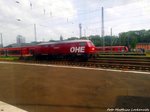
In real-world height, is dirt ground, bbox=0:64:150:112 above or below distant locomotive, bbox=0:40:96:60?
below

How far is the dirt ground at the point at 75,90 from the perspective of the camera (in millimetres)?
8625

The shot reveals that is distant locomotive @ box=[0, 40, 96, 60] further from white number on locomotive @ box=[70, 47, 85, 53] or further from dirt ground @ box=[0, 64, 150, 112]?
dirt ground @ box=[0, 64, 150, 112]

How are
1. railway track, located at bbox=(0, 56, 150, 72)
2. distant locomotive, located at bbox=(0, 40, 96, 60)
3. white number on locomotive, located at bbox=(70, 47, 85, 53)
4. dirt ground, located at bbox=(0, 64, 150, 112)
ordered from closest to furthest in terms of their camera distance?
dirt ground, located at bbox=(0, 64, 150, 112) → railway track, located at bbox=(0, 56, 150, 72) → distant locomotive, located at bbox=(0, 40, 96, 60) → white number on locomotive, located at bbox=(70, 47, 85, 53)

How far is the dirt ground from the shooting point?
28.3ft

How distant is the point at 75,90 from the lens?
10.1 meters

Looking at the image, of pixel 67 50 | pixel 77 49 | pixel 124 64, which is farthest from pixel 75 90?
pixel 67 50


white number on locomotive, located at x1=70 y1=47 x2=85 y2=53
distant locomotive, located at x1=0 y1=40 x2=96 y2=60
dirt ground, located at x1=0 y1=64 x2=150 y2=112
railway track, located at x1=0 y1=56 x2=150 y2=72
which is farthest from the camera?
white number on locomotive, located at x1=70 y1=47 x2=85 y2=53

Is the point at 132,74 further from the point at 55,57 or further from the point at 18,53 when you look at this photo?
the point at 18,53

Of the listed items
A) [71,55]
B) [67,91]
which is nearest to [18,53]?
[71,55]

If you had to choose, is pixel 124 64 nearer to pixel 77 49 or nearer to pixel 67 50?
pixel 77 49

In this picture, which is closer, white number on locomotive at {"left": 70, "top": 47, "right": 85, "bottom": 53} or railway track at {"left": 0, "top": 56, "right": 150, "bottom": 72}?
railway track at {"left": 0, "top": 56, "right": 150, "bottom": 72}

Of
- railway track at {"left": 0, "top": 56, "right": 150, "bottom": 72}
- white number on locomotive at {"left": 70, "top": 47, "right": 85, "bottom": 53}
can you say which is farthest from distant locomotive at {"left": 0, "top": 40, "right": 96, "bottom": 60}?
railway track at {"left": 0, "top": 56, "right": 150, "bottom": 72}

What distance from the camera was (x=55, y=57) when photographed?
95.0ft

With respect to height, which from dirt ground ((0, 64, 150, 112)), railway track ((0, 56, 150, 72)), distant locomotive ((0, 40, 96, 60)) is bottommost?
dirt ground ((0, 64, 150, 112))
